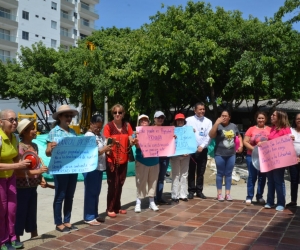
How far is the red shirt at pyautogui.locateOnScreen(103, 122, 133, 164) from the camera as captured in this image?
515 cm

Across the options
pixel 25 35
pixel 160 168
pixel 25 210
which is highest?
pixel 25 35

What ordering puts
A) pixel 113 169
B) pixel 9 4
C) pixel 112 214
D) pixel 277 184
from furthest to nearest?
pixel 9 4 < pixel 277 184 < pixel 112 214 < pixel 113 169

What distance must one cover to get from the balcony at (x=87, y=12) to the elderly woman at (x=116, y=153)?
52.0m

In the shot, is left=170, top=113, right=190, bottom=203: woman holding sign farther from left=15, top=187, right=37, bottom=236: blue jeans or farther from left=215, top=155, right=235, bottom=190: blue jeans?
left=15, top=187, right=37, bottom=236: blue jeans

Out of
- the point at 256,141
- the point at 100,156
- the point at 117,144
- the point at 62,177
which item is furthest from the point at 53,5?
the point at 62,177

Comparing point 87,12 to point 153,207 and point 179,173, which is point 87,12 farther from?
point 153,207

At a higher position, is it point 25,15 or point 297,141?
point 25,15

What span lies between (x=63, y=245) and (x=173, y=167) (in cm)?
266

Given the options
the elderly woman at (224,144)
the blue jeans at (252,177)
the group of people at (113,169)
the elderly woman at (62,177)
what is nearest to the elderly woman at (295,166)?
the group of people at (113,169)

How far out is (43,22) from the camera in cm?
4700

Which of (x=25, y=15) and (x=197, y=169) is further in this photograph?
(x=25, y=15)

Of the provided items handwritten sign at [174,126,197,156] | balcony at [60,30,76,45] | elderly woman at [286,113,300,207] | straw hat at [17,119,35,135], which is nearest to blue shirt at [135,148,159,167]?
handwritten sign at [174,126,197,156]

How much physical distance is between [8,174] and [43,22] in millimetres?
47618

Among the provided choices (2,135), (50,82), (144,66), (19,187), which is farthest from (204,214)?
(50,82)
